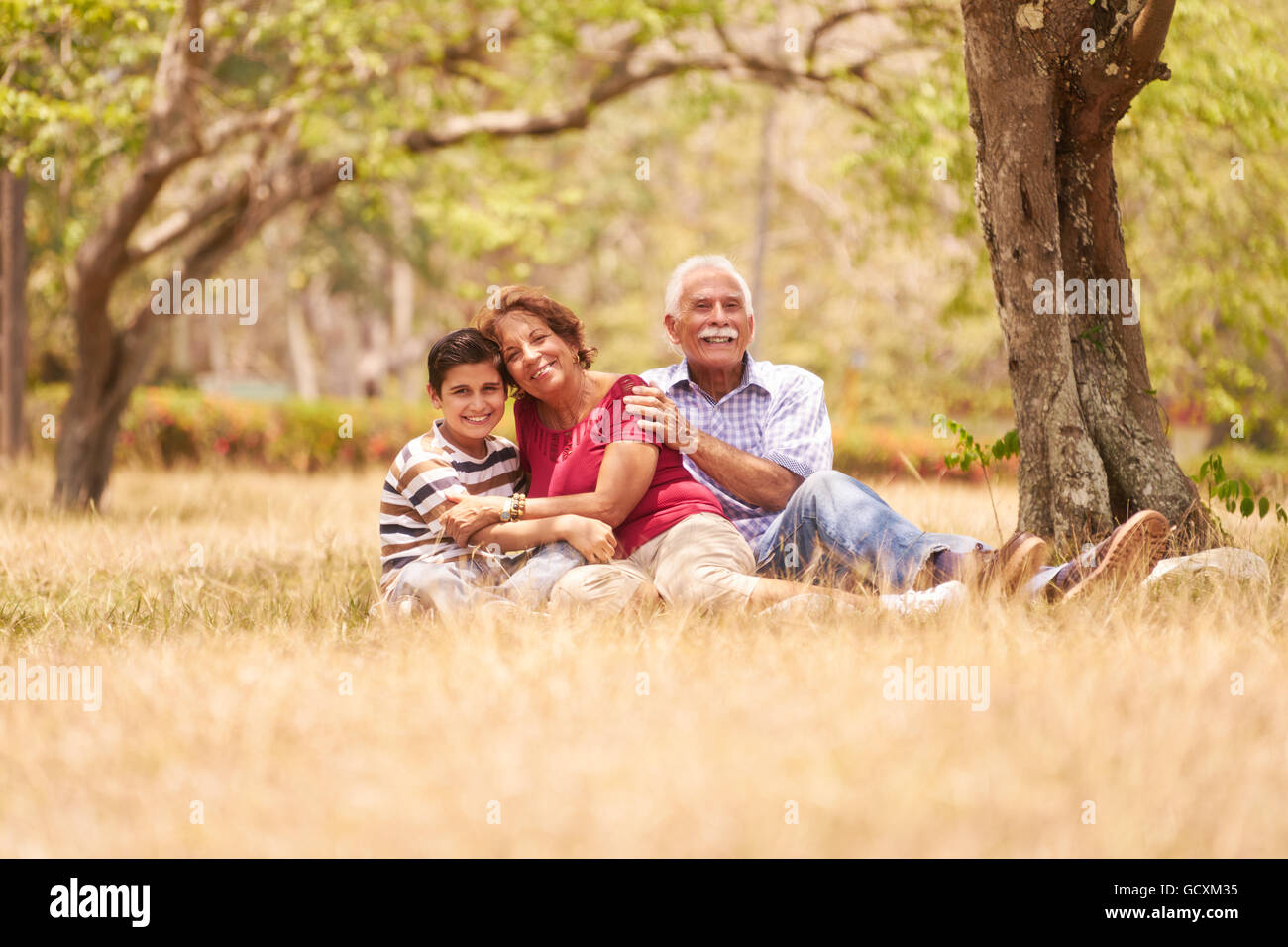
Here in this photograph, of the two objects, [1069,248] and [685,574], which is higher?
[1069,248]

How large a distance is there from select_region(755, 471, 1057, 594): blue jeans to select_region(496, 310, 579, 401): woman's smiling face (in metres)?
0.98

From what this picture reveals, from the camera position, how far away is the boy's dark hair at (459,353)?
427cm

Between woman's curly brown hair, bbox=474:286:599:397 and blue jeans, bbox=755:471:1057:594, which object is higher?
woman's curly brown hair, bbox=474:286:599:397

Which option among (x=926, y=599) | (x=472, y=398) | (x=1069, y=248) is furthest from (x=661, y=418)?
(x=1069, y=248)

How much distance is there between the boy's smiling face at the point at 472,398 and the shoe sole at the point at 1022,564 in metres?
1.87

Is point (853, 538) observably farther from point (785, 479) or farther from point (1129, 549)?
point (1129, 549)

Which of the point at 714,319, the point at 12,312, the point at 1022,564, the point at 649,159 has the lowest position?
the point at 1022,564

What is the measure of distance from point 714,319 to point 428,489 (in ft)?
4.33

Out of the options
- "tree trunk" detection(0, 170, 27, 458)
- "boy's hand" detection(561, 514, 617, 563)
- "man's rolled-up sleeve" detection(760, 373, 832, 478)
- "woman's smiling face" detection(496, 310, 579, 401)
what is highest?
"tree trunk" detection(0, 170, 27, 458)

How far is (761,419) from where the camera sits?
466 cm

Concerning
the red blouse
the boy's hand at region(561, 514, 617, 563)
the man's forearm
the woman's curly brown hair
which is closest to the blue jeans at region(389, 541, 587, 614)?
the boy's hand at region(561, 514, 617, 563)

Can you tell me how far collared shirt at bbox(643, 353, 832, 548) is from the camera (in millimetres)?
4512

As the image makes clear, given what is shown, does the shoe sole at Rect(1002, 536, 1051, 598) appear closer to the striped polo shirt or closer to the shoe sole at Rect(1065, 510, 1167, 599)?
the shoe sole at Rect(1065, 510, 1167, 599)

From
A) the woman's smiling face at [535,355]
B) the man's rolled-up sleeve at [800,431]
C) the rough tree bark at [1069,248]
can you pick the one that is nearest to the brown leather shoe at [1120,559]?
the rough tree bark at [1069,248]
